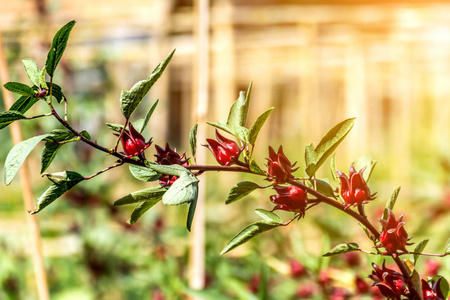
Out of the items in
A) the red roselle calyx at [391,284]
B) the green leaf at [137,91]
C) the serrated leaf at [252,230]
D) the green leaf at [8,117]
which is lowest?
the red roselle calyx at [391,284]

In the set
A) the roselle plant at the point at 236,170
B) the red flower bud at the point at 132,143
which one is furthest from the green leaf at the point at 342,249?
the red flower bud at the point at 132,143

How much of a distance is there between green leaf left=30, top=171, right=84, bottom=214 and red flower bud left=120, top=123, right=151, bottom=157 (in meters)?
0.03

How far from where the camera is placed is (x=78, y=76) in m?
1.50

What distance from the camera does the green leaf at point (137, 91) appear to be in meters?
0.28

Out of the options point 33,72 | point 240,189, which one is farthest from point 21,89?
point 240,189

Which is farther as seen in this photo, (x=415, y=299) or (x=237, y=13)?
(x=237, y=13)

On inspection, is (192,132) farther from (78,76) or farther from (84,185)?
(78,76)

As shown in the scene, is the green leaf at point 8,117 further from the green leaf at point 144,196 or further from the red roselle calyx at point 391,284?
the red roselle calyx at point 391,284

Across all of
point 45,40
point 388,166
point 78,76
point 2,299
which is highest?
point 45,40

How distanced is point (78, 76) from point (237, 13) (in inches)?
117

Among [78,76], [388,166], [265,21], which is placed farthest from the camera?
[388,166]

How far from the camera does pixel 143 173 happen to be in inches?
11.6

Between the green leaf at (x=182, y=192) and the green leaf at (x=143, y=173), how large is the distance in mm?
29

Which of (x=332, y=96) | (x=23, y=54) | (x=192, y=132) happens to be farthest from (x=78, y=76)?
(x=332, y=96)
